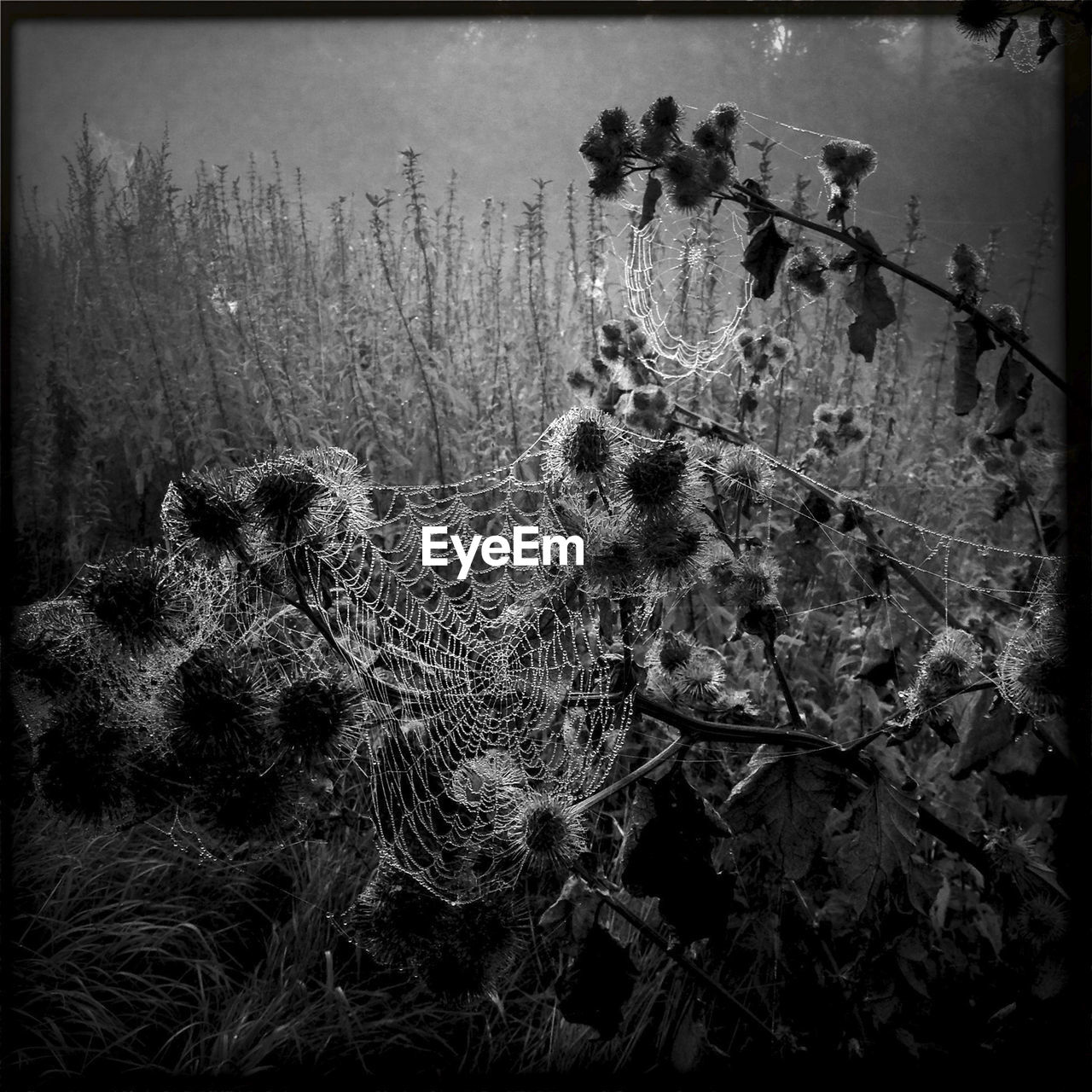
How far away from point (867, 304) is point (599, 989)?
2.51 feet

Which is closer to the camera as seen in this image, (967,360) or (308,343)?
(967,360)

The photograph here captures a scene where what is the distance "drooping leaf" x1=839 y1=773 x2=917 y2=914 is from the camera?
2.58 ft

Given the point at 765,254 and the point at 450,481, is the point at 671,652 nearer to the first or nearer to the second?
the point at 765,254

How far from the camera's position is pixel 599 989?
2.82 ft

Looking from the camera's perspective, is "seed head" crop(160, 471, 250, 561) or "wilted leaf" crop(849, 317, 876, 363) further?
A: "wilted leaf" crop(849, 317, 876, 363)

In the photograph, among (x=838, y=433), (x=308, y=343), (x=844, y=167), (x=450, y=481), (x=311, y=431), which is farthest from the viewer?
(x=308, y=343)

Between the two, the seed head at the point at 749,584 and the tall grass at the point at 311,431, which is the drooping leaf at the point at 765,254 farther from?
the tall grass at the point at 311,431

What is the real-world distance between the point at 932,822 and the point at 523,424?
147 centimetres

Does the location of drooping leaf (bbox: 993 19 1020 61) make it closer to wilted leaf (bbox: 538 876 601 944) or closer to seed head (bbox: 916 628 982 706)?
seed head (bbox: 916 628 982 706)

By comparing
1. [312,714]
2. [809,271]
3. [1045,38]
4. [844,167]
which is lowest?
[312,714]

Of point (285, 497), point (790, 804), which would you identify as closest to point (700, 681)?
point (790, 804)

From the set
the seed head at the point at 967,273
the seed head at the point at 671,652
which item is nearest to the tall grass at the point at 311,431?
the seed head at the point at 671,652

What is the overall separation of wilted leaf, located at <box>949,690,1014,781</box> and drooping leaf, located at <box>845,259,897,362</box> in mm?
388

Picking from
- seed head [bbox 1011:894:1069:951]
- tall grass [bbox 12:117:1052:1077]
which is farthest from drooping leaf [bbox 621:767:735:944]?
seed head [bbox 1011:894:1069:951]
